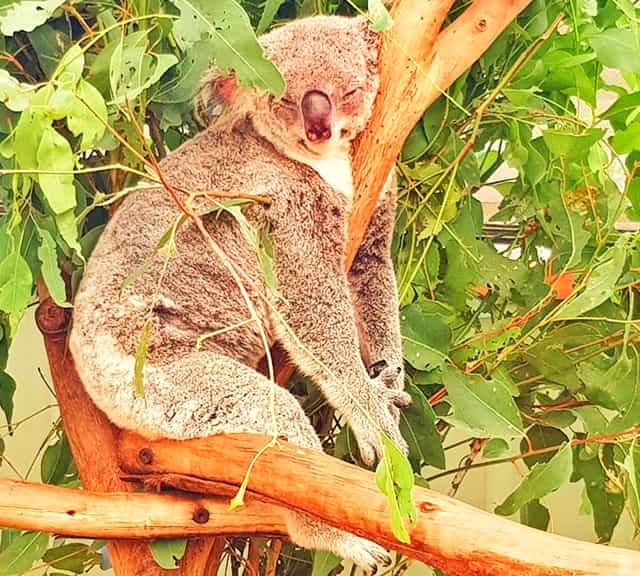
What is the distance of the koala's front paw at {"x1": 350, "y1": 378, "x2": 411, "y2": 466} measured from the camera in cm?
146

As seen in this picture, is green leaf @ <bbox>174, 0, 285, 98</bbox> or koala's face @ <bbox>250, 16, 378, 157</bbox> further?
koala's face @ <bbox>250, 16, 378, 157</bbox>

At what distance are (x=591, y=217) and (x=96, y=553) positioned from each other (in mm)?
1162

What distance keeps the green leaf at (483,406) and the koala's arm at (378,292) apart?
142mm

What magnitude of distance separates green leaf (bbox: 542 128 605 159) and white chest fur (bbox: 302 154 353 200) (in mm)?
347

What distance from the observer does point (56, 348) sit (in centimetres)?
164

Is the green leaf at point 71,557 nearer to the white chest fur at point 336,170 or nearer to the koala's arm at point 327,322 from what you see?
the koala's arm at point 327,322

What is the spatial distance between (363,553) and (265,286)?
47 cm

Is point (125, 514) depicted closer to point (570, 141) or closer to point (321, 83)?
point (321, 83)

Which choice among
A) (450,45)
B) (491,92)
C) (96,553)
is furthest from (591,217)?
(96,553)

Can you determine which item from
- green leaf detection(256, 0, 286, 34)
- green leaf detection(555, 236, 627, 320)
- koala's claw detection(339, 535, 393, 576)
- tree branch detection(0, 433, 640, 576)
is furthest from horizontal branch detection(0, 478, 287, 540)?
green leaf detection(256, 0, 286, 34)

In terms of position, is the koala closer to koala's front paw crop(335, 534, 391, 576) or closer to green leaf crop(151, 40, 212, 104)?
koala's front paw crop(335, 534, 391, 576)

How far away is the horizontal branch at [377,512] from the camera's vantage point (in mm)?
959

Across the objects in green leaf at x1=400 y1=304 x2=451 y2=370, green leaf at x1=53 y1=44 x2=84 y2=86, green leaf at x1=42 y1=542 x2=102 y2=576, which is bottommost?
green leaf at x1=42 y1=542 x2=102 y2=576

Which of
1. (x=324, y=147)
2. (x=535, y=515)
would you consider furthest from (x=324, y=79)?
(x=535, y=515)
